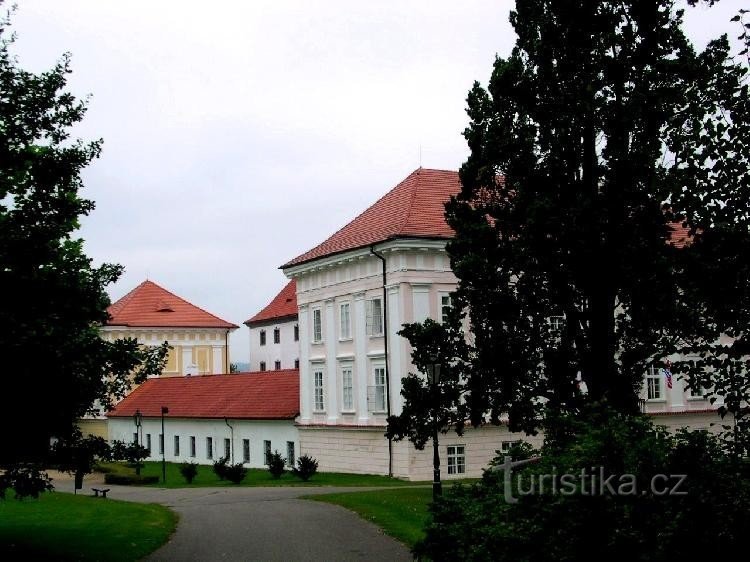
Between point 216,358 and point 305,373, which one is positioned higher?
point 216,358

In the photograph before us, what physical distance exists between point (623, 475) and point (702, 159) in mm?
3498

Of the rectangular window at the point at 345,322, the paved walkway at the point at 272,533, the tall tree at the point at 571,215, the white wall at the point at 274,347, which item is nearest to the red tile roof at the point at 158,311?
the white wall at the point at 274,347

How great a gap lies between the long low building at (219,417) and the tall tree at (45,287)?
29896 mm

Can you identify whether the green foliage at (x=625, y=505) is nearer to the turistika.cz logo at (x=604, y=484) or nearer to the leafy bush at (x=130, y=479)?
the turistika.cz logo at (x=604, y=484)

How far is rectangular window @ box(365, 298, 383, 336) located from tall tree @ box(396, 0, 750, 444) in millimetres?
19335

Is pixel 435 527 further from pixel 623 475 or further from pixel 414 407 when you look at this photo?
pixel 414 407

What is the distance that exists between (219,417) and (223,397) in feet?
6.90

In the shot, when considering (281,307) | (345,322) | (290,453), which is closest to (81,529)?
(345,322)

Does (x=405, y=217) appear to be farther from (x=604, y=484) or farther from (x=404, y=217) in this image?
(x=604, y=484)

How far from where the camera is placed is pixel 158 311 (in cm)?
7744

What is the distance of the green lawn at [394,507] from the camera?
20.1 m

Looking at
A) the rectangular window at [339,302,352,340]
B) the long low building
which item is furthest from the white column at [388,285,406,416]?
the long low building

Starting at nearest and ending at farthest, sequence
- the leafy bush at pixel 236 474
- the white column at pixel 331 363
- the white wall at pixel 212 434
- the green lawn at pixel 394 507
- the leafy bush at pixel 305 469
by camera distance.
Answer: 1. the green lawn at pixel 394 507
2. the leafy bush at pixel 305 469
3. the leafy bush at pixel 236 474
4. the white column at pixel 331 363
5. the white wall at pixel 212 434

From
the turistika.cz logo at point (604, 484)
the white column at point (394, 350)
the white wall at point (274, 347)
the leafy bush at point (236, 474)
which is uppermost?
the white wall at point (274, 347)
